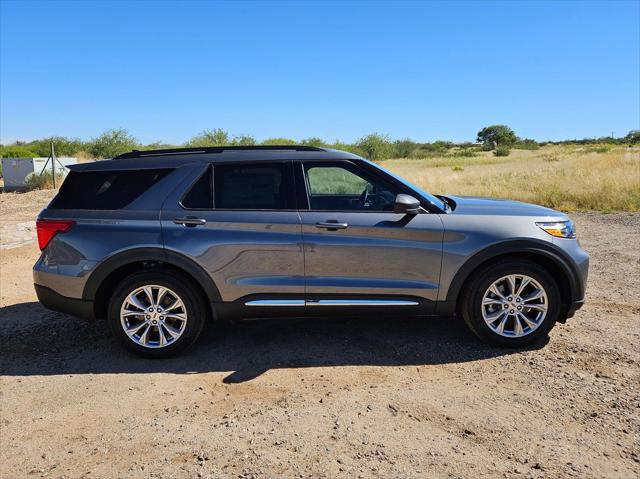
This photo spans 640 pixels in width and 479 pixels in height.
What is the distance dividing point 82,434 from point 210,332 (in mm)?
1805

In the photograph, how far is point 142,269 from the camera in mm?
4230

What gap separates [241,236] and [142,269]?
3.02 ft

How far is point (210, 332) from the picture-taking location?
4863 millimetres

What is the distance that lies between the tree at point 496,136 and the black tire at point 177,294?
100808 millimetres

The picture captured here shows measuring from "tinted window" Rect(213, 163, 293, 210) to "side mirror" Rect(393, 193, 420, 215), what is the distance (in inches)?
35.3

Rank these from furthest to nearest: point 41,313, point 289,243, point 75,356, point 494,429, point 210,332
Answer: point 41,313, point 210,332, point 75,356, point 289,243, point 494,429

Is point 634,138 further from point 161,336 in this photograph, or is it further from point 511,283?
point 161,336

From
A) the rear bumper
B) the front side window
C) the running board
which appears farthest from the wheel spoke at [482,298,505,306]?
the rear bumper

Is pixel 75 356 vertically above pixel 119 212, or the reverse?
pixel 119 212

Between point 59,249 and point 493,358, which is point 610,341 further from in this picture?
point 59,249

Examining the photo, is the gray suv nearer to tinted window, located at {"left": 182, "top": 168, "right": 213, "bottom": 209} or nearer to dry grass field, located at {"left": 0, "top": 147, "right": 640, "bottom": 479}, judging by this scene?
tinted window, located at {"left": 182, "top": 168, "right": 213, "bottom": 209}

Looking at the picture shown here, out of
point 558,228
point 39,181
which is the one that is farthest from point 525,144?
point 558,228

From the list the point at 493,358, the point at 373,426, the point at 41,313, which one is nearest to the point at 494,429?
the point at 373,426

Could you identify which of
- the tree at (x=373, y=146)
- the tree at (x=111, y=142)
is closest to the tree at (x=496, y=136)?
the tree at (x=373, y=146)
